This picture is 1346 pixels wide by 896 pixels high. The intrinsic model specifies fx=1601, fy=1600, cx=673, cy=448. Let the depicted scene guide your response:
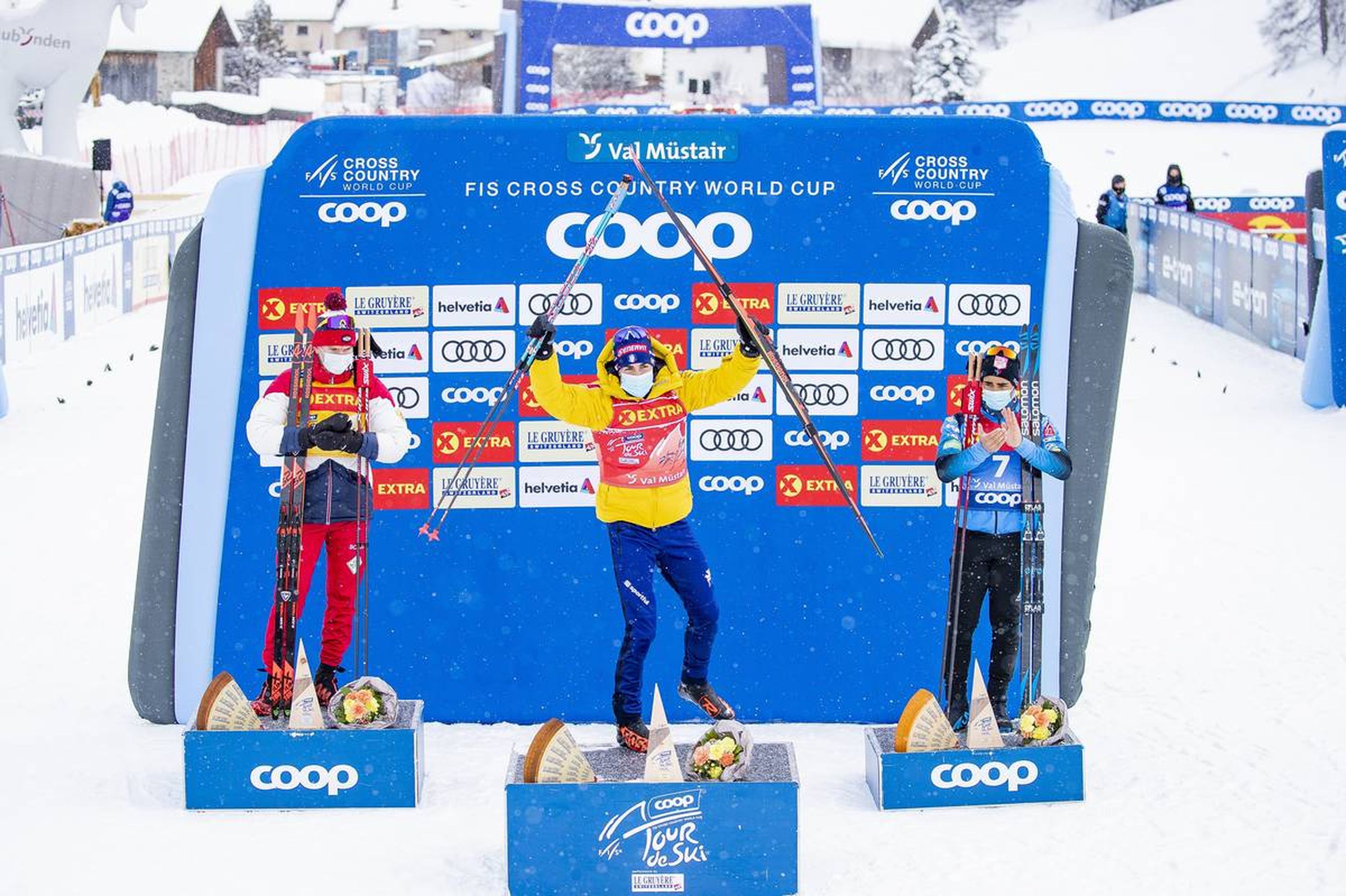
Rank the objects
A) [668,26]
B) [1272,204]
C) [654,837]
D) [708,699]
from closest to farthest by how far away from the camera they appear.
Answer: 1. [654,837]
2. [708,699]
3. [1272,204]
4. [668,26]

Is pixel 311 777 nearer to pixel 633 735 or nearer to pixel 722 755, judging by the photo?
pixel 633 735

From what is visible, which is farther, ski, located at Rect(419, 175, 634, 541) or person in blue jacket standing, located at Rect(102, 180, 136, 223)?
person in blue jacket standing, located at Rect(102, 180, 136, 223)

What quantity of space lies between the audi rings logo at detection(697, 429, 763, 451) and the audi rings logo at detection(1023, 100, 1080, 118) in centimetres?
4528

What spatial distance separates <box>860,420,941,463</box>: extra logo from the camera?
273 inches

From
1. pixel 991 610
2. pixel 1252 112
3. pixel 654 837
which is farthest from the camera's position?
pixel 1252 112

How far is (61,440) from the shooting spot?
14.8 m

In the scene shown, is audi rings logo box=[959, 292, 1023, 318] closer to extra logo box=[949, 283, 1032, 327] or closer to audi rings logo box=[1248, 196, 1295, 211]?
extra logo box=[949, 283, 1032, 327]

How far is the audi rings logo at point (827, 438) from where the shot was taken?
694 centimetres

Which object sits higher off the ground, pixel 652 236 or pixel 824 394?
pixel 652 236

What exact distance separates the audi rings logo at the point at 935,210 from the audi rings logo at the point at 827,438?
3.14 feet

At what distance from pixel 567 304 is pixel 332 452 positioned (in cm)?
122

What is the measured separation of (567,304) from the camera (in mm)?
6859

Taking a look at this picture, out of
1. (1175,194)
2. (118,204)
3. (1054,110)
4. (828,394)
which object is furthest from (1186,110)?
(828,394)

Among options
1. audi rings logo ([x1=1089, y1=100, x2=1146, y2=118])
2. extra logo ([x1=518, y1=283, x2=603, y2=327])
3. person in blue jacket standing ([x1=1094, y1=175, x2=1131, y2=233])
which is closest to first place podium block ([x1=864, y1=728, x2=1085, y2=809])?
extra logo ([x1=518, y1=283, x2=603, y2=327])
